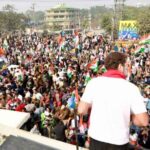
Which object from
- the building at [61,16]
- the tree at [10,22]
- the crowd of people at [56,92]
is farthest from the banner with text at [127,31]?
the building at [61,16]

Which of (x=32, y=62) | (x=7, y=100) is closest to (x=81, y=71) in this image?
(x=32, y=62)

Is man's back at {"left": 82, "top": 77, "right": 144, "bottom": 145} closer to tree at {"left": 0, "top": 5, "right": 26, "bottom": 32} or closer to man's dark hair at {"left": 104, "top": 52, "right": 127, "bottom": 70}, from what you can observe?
man's dark hair at {"left": 104, "top": 52, "right": 127, "bottom": 70}

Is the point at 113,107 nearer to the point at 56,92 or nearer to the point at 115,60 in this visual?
the point at 115,60

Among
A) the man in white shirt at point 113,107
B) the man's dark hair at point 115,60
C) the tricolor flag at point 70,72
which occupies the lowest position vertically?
the tricolor flag at point 70,72

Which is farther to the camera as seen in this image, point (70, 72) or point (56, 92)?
point (70, 72)

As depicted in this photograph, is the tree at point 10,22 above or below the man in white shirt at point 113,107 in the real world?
below

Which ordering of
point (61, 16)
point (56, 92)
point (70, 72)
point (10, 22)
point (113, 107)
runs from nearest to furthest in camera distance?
point (113, 107)
point (56, 92)
point (70, 72)
point (10, 22)
point (61, 16)

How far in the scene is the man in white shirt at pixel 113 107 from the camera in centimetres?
253

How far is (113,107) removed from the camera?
259 cm

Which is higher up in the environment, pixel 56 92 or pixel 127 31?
pixel 127 31

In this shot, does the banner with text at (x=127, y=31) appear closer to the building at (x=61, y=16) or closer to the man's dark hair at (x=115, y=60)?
the man's dark hair at (x=115, y=60)

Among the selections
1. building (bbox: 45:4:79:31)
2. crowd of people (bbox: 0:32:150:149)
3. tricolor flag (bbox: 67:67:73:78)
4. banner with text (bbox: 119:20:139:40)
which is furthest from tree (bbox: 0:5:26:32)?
tricolor flag (bbox: 67:67:73:78)

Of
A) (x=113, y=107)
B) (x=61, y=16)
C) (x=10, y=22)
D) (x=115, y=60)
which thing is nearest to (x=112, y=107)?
(x=113, y=107)

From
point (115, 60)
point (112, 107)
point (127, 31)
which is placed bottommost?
point (127, 31)
